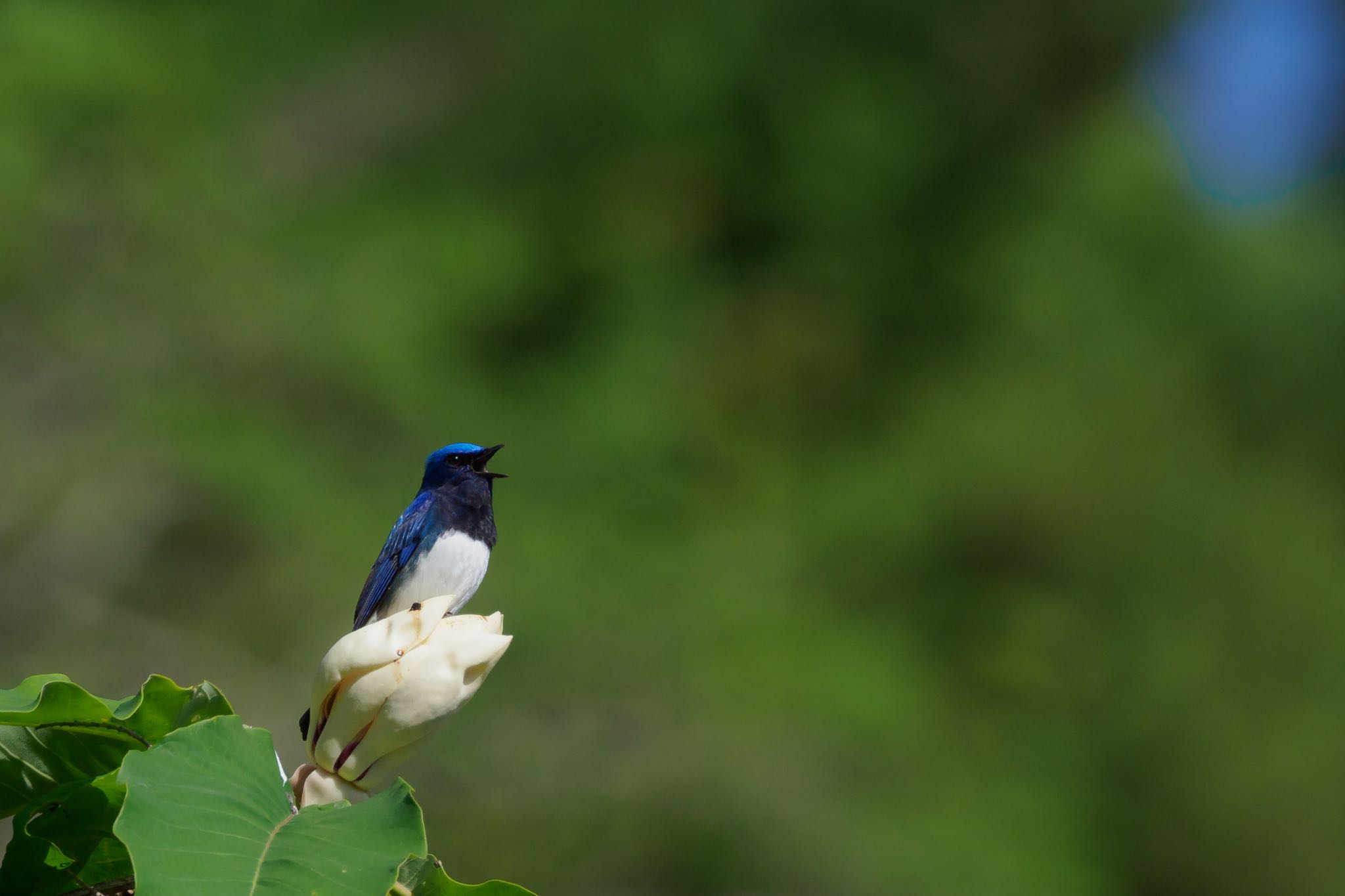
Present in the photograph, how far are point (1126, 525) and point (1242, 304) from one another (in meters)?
2.04

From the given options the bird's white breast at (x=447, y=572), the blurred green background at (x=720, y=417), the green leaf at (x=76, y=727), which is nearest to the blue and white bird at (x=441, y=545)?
the bird's white breast at (x=447, y=572)

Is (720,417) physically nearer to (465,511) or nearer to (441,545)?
(465,511)

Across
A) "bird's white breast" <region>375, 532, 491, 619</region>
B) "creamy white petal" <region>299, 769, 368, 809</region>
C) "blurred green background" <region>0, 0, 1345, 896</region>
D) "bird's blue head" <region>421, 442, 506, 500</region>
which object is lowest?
"creamy white petal" <region>299, 769, 368, 809</region>

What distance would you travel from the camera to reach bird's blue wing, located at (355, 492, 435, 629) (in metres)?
2.53

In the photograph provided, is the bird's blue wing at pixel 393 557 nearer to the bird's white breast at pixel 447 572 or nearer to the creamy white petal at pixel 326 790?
the bird's white breast at pixel 447 572

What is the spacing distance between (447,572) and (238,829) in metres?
1.46

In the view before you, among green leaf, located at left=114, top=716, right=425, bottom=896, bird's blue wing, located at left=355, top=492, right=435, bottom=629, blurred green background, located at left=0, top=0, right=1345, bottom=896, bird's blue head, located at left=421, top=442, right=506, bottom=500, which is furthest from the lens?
blurred green background, located at left=0, top=0, right=1345, bottom=896

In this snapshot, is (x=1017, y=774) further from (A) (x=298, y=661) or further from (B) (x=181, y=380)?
(B) (x=181, y=380)

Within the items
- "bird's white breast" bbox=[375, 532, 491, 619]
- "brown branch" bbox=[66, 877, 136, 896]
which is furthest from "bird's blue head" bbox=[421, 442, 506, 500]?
"brown branch" bbox=[66, 877, 136, 896]

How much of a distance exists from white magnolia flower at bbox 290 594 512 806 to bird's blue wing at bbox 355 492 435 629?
54.8 inches

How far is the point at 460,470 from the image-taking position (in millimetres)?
2754

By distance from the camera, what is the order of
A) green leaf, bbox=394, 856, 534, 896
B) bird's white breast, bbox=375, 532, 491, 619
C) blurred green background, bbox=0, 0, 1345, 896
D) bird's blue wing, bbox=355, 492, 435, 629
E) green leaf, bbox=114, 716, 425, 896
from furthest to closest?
blurred green background, bbox=0, 0, 1345, 896, bird's blue wing, bbox=355, 492, 435, 629, bird's white breast, bbox=375, 532, 491, 619, green leaf, bbox=394, 856, 534, 896, green leaf, bbox=114, 716, 425, 896

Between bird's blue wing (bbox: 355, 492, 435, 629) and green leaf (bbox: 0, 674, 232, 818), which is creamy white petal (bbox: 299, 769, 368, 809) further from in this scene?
bird's blue wing (bbox: 355, 492, 435, 629)

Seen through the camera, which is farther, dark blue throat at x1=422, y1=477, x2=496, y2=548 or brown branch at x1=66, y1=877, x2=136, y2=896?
dark blue throat at x1=422, y1=477, x2=496, y2=548
